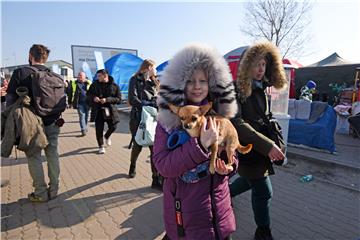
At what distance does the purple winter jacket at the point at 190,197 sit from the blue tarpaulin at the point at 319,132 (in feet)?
18.1

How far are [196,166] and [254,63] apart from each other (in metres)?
1.40

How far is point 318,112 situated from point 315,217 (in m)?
3.87

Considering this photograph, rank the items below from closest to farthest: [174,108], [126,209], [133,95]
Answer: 1. [174,108]
2. [126,209]
3. [133,95]

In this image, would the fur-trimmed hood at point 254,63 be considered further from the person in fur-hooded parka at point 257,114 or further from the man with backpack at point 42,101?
the man with backpack at point 42,101

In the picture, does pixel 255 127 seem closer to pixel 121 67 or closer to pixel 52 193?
A: pixel 52 193

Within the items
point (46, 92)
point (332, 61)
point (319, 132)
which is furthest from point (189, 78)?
point (332, 61)

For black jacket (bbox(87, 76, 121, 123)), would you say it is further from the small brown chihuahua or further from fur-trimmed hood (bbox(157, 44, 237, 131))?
the small brown chihuahua

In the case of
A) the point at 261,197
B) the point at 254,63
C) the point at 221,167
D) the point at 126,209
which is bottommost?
the point at 126,209

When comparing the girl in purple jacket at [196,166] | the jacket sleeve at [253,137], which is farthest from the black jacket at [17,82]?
the jacket sleeve at [253,137]

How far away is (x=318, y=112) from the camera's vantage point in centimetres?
682

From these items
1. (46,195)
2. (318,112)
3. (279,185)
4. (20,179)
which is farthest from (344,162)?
(20,179)

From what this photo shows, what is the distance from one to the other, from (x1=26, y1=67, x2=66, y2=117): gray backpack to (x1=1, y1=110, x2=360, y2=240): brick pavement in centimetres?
134

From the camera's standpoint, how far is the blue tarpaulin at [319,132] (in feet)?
21.2

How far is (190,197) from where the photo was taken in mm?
1721
